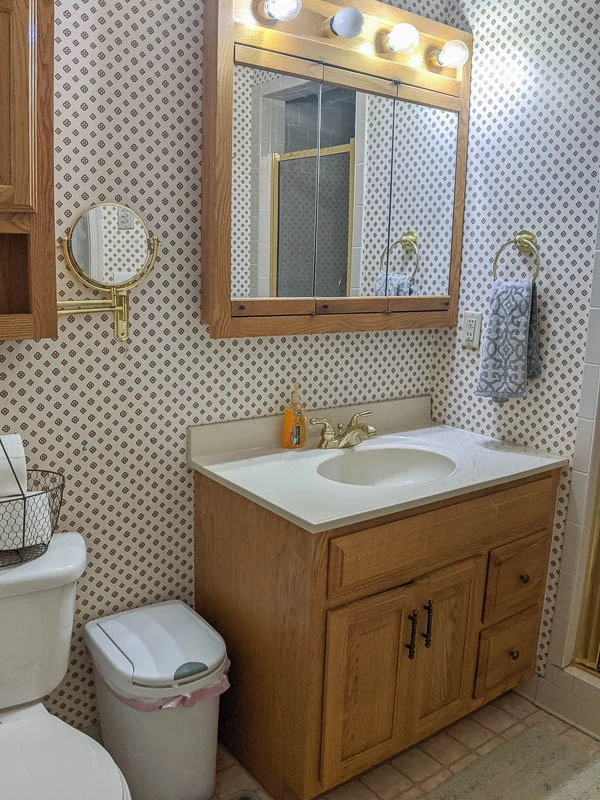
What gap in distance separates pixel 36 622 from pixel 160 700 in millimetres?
354

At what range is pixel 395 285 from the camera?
232 centimetres

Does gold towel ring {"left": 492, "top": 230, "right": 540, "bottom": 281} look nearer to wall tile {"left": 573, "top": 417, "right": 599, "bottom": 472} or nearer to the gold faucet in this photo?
wall tile {"left": 573, "top": 417, "right": 599, "bottom": 472}

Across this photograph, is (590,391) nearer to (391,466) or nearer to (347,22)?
(391,466)

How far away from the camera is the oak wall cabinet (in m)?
1.42

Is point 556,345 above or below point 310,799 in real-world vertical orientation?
above

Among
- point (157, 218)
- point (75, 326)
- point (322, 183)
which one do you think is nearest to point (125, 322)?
point (75, 326)

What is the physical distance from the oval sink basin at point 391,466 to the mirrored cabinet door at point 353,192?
0.48 metres

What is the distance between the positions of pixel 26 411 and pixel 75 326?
23 cm

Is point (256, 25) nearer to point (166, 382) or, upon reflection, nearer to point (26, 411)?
point (166, 382)

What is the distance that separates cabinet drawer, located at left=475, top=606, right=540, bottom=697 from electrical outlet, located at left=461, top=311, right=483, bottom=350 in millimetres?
860

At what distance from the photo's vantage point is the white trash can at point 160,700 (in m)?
1.75

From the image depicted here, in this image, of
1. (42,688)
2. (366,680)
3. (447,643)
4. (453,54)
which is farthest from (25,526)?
(453,54)

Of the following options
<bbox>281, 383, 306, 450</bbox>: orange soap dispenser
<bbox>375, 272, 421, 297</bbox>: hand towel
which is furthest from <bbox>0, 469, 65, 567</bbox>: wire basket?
<bbox>375, 272, 421, 297</bbox>: hand towel

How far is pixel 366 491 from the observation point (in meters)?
1.88
